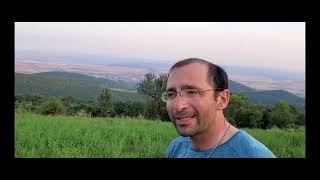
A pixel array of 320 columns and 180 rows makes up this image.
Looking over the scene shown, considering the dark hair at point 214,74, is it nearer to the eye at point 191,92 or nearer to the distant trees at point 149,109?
the eye at point 191,92

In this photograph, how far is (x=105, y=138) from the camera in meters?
5.87

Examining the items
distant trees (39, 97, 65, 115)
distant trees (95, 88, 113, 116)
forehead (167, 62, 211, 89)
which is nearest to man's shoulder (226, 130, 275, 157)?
forehead (167, 62, 211, 89)

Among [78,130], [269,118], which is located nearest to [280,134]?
[269,118]

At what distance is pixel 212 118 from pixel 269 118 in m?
5.87

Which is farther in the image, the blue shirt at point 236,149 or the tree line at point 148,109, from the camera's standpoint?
the tree line at point 148,109

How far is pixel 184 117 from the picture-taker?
1775 millimetres

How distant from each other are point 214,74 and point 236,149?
318 mm

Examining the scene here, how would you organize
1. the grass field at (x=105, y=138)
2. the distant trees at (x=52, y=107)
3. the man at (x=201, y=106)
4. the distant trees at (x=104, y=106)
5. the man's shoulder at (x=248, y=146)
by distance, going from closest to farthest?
the man's shoulder at (x=248, y=146), the man at (x=201, y=106), the grass field at (x=105, y=138), the distant trees at (x=104, y=106), the distant trees at (x=52, y=107)

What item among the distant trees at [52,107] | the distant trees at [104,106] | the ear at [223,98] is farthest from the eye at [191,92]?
the distant trees at [52,107]

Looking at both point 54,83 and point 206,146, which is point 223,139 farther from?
point 54,83

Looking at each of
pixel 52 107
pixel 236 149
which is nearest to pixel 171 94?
pixel 236 149

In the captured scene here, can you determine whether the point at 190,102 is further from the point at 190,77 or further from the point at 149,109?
the point at 149,109

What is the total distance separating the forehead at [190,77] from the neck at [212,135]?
0.54 ft

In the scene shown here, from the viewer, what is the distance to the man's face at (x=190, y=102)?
1769mm
